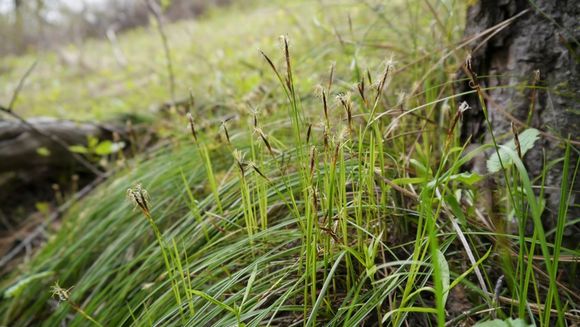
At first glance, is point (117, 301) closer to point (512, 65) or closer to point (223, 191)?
point (223, 191)

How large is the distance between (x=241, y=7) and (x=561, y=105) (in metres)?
9.81

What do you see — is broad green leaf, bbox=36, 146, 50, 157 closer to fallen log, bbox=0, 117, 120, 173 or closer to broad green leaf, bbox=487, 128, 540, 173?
fallen log, bbox=0, 117, 120, 173

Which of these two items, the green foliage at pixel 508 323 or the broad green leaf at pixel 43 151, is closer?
the green foliage at pixel 508 323

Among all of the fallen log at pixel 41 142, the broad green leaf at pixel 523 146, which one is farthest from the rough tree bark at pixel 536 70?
the fallen log at pixel 41 142

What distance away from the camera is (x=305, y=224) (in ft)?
3.35

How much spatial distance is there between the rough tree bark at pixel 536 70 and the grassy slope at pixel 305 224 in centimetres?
13

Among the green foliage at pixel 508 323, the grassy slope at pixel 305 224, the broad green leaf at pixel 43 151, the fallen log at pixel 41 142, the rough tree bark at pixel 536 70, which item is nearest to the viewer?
the green foliage at pixel 508 323

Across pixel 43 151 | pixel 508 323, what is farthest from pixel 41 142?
pixel 508 323

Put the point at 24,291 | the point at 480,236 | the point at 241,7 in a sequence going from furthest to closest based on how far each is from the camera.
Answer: the point at 241,7
the point at 24,291
the point at 480,236

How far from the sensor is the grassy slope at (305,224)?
0.85 m

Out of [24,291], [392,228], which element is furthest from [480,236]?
[24,291]

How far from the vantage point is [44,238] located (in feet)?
7.64

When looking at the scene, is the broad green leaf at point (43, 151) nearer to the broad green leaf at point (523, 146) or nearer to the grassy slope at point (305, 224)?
the grassy slope at point (305, 224)

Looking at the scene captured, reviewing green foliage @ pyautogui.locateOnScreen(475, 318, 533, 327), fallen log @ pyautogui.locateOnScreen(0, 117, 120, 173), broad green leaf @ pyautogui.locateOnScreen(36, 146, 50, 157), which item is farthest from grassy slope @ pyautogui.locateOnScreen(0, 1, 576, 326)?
fallen log @ pyautogui.locateOnScreen(0, 117, 120, 173)
